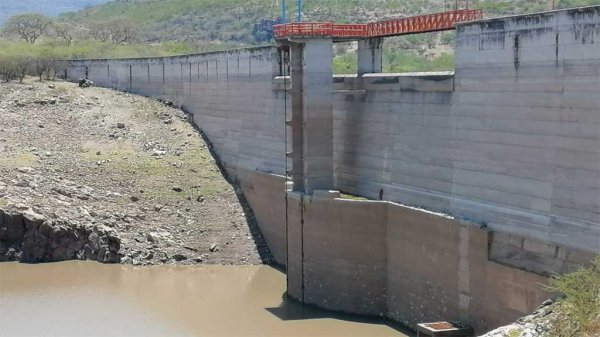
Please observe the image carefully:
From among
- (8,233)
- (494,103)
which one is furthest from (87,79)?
(494,103)

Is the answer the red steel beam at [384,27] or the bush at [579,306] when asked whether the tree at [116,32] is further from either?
the bush at [579,306]

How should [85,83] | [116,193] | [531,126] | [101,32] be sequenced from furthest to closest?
[101,32] → [85,83] → [116,193] → [531,126]

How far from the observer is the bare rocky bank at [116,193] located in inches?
1180

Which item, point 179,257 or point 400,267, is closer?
point 400,267

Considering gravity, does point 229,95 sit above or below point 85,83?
below

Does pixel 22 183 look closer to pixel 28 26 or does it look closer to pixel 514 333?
pixel 514 333

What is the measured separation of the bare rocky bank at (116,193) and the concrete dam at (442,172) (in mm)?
2038

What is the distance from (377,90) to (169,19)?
62.3m

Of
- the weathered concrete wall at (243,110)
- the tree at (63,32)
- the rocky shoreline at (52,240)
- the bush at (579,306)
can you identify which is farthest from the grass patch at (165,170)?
the tree at (63,32)

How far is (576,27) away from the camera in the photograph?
58.2 feet

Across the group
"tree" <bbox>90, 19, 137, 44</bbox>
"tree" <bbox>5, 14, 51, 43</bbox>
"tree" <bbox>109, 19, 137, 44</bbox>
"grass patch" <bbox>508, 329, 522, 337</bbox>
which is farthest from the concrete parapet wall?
"tree" <bbox>5, 14, 51, 43</bbox>

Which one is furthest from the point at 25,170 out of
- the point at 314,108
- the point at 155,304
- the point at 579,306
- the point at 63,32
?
the point at 63,32

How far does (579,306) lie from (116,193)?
20.4m

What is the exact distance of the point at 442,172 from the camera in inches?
862
